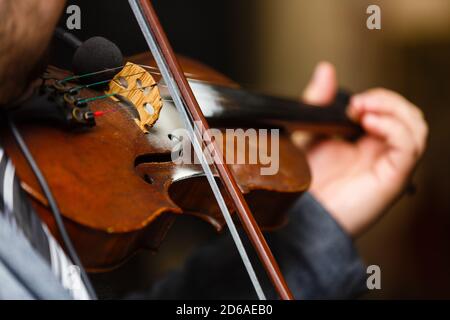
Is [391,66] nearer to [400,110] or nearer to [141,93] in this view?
[400,110]

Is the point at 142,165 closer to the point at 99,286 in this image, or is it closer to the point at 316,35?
the point at 99,286

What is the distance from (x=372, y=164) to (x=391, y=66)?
0.84 m

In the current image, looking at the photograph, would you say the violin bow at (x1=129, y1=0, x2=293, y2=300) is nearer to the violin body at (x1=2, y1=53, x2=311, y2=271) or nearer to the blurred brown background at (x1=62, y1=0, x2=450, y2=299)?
the violin body at (x1=2, y1=53, x2=311, y2=271)

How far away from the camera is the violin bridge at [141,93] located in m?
0.34

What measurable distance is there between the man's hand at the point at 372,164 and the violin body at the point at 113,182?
0.90ft

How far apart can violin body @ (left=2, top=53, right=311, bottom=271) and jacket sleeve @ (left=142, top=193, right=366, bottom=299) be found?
191mm

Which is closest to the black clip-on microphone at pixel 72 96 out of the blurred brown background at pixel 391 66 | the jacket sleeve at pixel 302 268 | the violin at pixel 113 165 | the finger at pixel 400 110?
the violin at pixel 113 165

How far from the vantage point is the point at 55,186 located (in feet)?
1.00

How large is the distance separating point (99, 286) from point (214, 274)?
27cm

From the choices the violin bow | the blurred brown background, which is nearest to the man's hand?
the violin bow

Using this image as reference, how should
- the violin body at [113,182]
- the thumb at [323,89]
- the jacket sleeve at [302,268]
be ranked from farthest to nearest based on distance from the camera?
the thumb at [323,89] < the jacket sleeve at [302,268] < the violin body at [113,182]

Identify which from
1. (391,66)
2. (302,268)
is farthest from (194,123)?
(391,66)

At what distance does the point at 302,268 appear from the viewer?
562 mm

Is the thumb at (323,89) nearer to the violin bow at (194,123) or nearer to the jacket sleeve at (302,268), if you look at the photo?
the jacket sleeve at (302,268)
